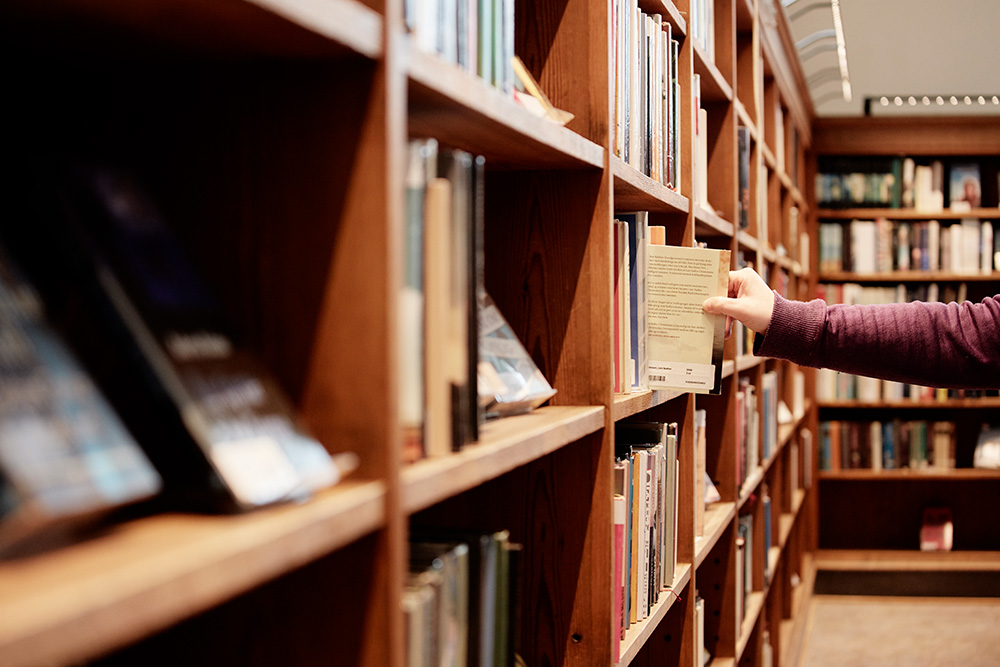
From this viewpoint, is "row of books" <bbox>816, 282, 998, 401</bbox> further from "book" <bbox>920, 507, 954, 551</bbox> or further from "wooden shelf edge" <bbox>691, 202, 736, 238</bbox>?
"wooden shelf edge" <bbox>691, 202, 736, 238</bbox>

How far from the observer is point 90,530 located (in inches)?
21.1

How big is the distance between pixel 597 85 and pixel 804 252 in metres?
3.88

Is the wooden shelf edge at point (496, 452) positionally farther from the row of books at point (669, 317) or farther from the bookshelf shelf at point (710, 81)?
the bookshelf shelf at point (710, 81)

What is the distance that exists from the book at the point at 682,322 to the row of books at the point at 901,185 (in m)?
4.08

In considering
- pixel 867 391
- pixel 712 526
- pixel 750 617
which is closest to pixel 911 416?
pixel 867 391

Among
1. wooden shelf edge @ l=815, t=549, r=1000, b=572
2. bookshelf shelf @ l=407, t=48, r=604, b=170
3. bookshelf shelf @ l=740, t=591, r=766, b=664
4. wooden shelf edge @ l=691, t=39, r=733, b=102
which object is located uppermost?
wooden shelf edge @ l=691, t=39, r=733, b=102

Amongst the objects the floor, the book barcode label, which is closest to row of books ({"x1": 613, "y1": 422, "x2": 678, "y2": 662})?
the book barcode label

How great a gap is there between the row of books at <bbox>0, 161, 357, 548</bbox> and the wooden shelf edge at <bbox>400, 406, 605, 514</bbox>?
0.11 meters

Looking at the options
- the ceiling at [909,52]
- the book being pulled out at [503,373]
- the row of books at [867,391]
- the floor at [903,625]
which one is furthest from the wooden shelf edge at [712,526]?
the row of books at [867,391]

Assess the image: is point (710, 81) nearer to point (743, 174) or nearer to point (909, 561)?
point (743, 174)

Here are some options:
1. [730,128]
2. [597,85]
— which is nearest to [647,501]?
[597,85]

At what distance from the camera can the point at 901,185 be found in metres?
5.11

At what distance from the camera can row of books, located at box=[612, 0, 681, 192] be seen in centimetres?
141

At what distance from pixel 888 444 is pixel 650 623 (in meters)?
4.00
